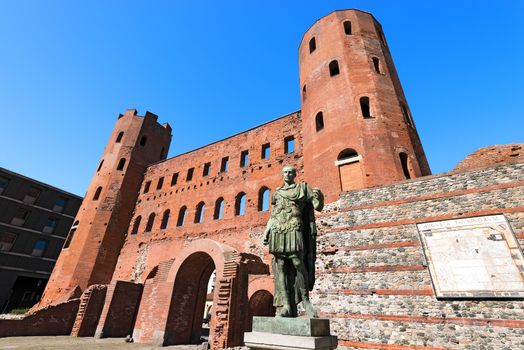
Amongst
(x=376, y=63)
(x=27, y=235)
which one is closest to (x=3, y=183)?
(x=27, y=235)

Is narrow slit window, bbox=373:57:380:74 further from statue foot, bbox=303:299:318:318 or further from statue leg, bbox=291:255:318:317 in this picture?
statue foot, bbox=303:299:318:318

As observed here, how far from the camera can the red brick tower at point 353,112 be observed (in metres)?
10.7

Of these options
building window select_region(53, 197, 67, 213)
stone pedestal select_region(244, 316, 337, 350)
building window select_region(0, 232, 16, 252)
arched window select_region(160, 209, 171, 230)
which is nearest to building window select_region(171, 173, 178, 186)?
arched window select_region(160, 209, 171, 230)

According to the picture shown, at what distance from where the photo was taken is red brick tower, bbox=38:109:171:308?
1722 centimetres

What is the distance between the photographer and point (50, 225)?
28.8 meters

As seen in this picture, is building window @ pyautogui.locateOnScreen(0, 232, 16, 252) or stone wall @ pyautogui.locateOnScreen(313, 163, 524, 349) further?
building window @ pyautogui.locateOnScreen(0, 232, 16, 252)

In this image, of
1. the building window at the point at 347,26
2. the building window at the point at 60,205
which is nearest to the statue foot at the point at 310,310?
the building window at the point at 347,26

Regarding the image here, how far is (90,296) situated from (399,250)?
15760 mm

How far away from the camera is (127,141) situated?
22.8 m

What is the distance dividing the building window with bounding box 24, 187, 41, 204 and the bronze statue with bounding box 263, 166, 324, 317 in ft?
110

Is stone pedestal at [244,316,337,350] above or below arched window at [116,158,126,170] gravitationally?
below

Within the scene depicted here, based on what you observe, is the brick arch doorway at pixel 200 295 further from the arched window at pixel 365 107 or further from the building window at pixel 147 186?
the building window at pixel 147 186

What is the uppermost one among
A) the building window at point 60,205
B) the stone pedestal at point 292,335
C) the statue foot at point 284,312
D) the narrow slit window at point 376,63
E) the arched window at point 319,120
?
the narrow slit window at point 376,63

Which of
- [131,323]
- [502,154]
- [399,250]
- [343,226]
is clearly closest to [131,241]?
[131,323]
